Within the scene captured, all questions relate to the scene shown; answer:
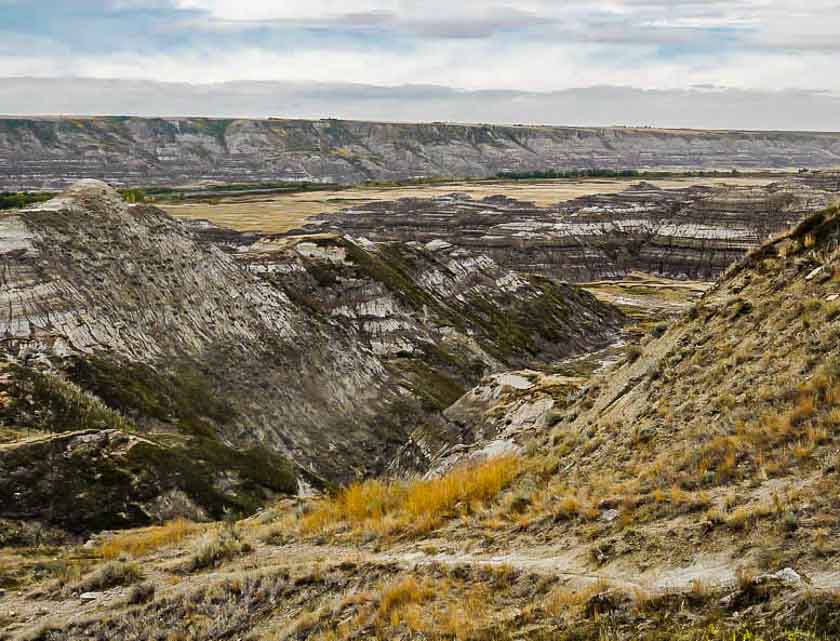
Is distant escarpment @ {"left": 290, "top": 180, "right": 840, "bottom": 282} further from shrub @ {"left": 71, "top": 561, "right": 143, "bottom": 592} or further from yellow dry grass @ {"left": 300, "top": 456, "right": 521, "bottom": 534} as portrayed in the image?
shrub @ {"left": 71, "top": 561, "right": 143, "bottom": 592}

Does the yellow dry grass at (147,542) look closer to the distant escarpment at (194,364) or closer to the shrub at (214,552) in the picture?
the shrub at (214,552)

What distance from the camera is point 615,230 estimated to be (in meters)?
123

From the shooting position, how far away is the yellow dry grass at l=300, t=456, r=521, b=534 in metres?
12.4

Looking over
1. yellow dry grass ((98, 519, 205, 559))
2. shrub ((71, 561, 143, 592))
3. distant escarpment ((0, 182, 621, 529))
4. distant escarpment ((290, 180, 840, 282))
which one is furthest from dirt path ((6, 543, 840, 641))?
distant escarpment ((290, 180, 840, 282))

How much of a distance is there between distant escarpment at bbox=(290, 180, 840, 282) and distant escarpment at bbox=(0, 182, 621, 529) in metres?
50.7

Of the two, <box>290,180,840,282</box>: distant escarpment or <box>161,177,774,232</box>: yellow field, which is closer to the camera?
<box>290,180,840,282</box>: distant escarpment

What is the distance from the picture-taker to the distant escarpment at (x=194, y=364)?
74.3 ft

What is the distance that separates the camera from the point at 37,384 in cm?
2822

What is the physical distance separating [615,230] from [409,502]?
381 ft

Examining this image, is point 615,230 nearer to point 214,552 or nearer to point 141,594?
point 214,552

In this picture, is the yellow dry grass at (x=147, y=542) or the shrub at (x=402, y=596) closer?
the shrub at (x=402, y=596)

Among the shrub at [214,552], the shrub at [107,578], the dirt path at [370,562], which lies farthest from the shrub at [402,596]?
the shrub at [107,578]

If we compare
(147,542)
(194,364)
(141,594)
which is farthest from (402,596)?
(194,364)

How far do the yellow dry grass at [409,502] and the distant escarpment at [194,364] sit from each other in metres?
9.37
